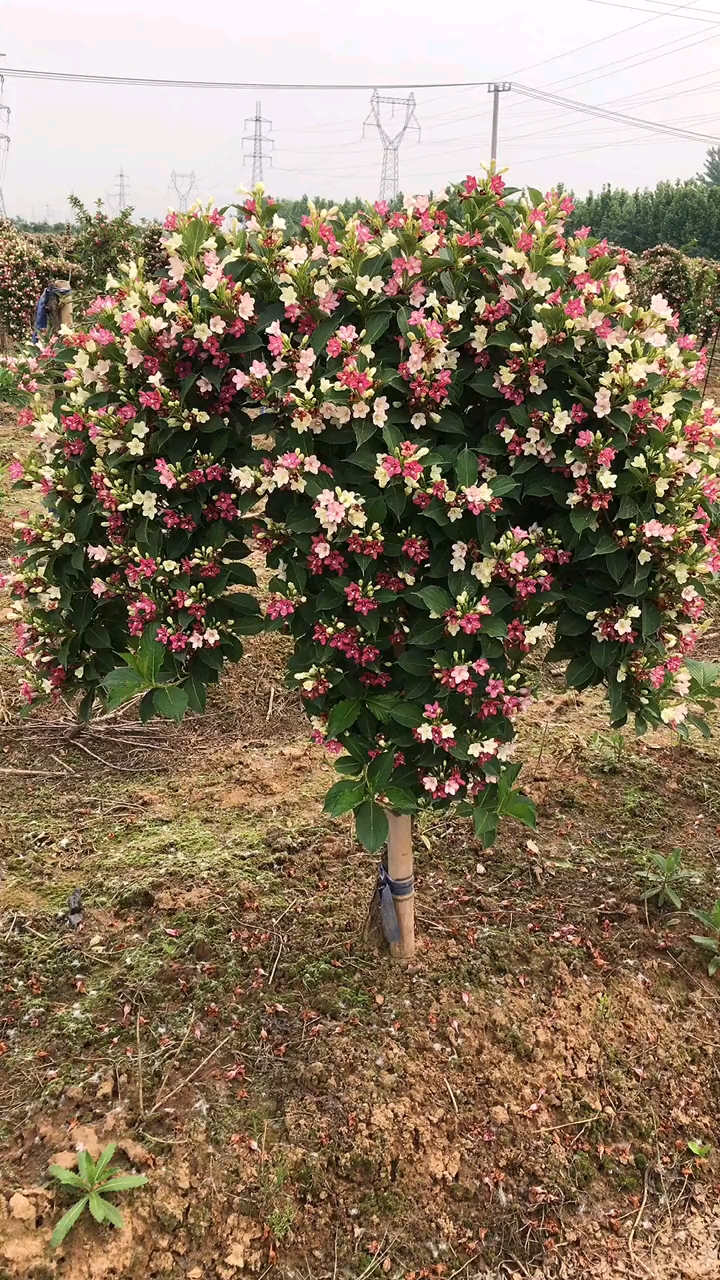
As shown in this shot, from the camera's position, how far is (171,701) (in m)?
1.81

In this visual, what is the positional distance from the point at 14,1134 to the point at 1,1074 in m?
0.19

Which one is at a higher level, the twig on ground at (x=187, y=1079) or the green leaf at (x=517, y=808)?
the green leaf at (x=517, y=808)

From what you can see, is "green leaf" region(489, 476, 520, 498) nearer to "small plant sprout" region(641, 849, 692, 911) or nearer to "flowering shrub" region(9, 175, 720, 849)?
"flowering shrub" region(9, 175, 720, 849)

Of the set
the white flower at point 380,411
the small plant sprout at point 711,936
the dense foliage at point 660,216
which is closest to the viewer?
the white flower at point 380,411

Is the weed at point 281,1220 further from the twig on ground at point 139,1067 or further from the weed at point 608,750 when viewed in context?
the weed at point 608,750

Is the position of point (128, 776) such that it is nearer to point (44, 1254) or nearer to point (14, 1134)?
point (14, 1134)

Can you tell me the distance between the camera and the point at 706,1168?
2229 millimetres

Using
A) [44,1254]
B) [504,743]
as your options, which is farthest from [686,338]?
[44,1254]

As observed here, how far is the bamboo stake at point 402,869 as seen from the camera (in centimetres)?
241

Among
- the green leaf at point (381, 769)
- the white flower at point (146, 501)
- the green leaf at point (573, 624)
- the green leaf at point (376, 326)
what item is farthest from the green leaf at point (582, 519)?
the white flower at point (146, 501)

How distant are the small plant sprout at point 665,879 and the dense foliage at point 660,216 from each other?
135 ft

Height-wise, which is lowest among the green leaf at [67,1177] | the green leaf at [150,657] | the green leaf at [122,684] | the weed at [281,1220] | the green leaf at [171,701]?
the weed at [281,1220]

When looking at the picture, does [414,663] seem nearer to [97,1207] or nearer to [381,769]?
[381,769]

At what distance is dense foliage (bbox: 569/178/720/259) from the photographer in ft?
132
